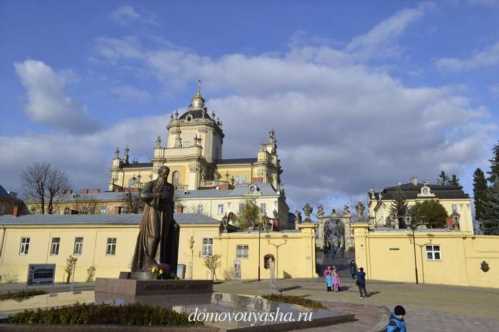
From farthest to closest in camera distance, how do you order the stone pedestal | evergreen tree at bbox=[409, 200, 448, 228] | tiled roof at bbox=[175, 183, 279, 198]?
tiled roof at bbox=[175, 183, 279, 198] → evergreen tree at bbox=[409, 200, 448, 228] → the stone pedestal

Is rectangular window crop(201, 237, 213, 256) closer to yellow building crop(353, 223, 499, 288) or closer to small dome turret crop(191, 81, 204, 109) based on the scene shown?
yellow building crop(353, 223, 499, 288)

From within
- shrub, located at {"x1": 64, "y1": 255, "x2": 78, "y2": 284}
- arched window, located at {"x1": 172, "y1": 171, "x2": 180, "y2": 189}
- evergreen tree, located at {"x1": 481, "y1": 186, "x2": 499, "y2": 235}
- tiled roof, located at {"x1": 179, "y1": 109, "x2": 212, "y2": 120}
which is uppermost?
tiled roof, located at {"x1": 179, "y1": 109, "x2": 212, "y2": 120}

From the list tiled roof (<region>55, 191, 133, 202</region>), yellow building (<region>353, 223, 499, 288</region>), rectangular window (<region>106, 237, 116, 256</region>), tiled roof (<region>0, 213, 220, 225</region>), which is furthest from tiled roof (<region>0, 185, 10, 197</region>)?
yellow building (<region>353, 223, 499, 288</region>)

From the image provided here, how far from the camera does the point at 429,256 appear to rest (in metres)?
31.8

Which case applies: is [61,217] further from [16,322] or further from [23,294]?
[16,322]

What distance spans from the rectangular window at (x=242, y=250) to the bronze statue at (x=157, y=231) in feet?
73.5

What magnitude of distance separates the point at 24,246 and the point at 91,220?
277 inches

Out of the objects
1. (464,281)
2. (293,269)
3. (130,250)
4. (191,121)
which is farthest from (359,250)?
(191,121)

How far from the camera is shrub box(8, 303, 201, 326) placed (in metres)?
7.43

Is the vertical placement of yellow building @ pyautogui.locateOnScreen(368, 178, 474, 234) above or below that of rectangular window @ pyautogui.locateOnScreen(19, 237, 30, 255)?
above

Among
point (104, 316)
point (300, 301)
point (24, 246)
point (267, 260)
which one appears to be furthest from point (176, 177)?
point (104, 316)

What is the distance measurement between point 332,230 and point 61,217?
61.3 meters

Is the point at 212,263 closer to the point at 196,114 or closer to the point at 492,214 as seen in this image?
the point at 492,214

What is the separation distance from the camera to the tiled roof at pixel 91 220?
122 feet
